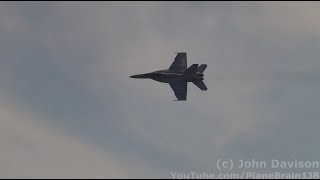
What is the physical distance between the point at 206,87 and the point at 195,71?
3794mm

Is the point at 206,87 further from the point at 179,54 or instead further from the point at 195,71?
the point at 179,54

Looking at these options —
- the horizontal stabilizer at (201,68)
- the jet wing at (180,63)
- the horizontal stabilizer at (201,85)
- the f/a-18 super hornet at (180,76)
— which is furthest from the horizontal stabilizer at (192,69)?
the jet wing at (180,63)

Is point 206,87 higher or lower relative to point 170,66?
lower

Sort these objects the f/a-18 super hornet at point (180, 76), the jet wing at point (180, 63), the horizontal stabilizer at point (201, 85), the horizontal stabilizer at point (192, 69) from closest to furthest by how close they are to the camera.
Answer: the horizontal stabilizer at point (192, 69)
the horizontal stabilizer at point (201, 85)
the f/a-18 super hornet at point (180, 76)
the jet wing at point (180, 63)

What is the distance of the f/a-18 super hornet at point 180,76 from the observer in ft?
274

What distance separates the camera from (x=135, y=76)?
87562mm

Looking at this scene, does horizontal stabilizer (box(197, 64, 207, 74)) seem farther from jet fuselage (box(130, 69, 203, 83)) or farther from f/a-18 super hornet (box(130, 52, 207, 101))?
jet fuselage (box(130, 69, 203, 83))

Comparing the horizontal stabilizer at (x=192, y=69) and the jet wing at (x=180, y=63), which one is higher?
the jet wing at (x=180, y=63)

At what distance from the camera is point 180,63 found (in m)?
86.2

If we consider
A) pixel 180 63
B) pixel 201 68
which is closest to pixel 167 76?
pixel 180 63

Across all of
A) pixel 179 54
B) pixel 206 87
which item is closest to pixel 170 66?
pixel 179 54

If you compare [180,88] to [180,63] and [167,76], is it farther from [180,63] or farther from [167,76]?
[180,63]

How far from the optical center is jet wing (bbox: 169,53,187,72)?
8612 cm

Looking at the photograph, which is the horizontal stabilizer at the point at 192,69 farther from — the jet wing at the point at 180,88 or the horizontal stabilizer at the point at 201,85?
the jet wing at the point at 180,88
